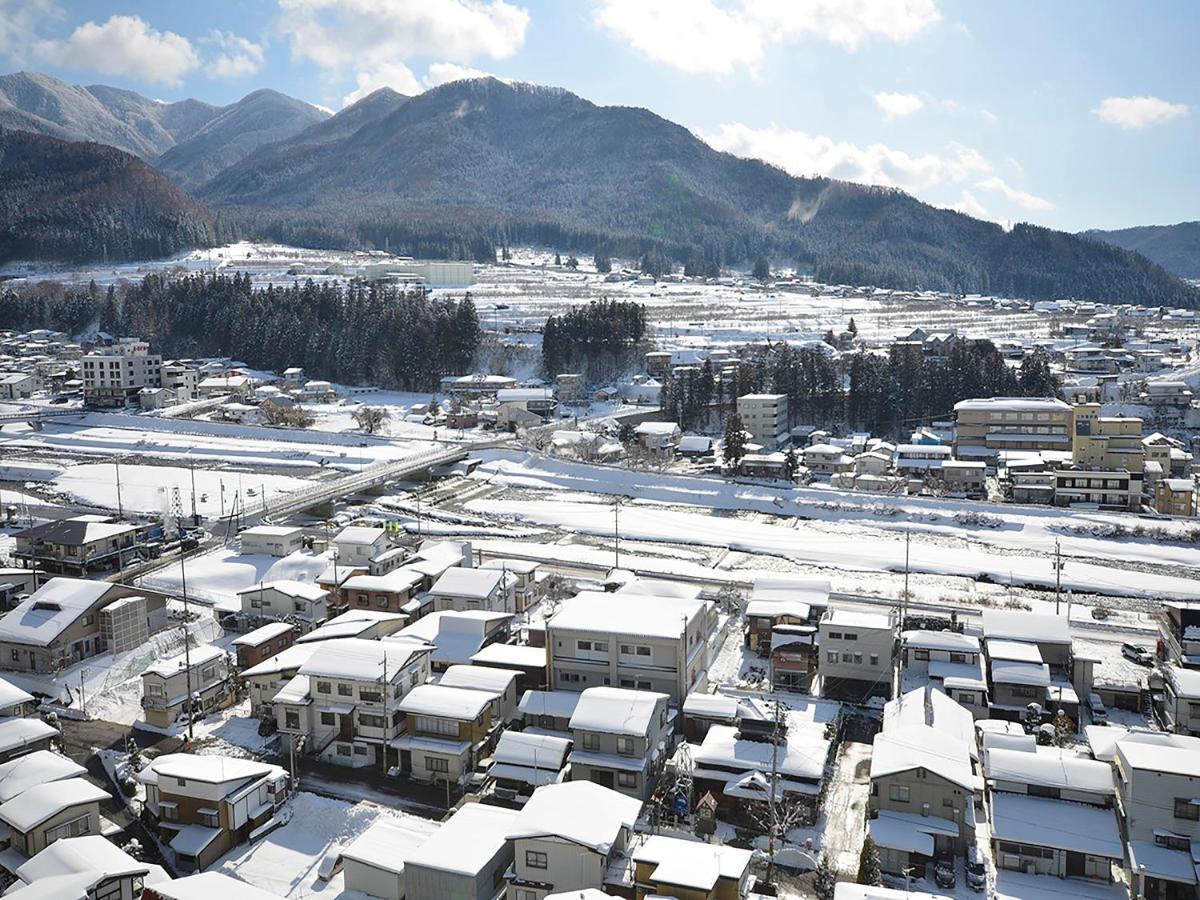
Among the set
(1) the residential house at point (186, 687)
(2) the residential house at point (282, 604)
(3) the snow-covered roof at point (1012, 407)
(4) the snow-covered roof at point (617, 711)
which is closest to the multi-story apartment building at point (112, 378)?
(2) the residential house at point (282, 604)

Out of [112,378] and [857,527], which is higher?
[112,378]

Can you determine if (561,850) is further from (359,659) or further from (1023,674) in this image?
(1023,674)

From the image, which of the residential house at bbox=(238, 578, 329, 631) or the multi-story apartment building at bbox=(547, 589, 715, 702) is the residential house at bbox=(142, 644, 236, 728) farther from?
the multi-story apartment building at bbox=(547, 589, 715, 702)

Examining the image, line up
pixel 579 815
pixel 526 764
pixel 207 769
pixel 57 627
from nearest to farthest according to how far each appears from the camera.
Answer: pixel 579 815 < pixel 207 769 < pixel 526 764 < pixel 57 627

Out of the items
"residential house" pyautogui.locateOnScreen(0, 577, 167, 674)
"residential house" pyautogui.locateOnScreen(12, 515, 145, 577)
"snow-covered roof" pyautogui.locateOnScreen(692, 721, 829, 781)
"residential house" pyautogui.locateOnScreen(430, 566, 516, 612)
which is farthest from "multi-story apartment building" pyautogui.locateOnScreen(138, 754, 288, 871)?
"residential house" pyautogui.locateOnScreen(12, 515, 145, 577)

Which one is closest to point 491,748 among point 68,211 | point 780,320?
point 780,320

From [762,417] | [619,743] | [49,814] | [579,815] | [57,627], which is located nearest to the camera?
[579,815]

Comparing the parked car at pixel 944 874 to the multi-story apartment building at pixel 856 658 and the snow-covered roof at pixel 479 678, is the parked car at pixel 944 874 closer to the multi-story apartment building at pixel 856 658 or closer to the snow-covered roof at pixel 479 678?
the multi-story apartment building at pixel 856 658

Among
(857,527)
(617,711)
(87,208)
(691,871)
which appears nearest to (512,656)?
(617,711)
